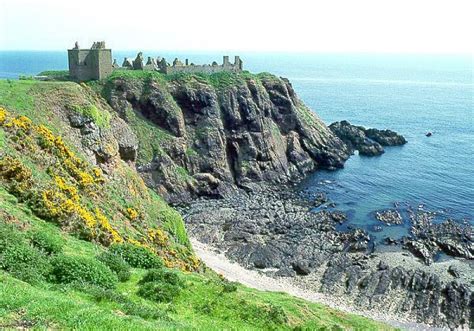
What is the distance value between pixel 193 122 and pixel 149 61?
18.1 m

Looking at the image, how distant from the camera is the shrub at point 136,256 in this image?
2931 centimetres

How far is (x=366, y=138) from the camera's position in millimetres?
127188

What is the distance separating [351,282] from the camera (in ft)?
185

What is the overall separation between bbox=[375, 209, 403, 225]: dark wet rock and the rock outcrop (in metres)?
41.8

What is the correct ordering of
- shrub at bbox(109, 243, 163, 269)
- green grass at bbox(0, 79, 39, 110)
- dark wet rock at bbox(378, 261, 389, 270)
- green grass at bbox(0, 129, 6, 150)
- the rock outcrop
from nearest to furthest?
1. shrub at bbox(109, 243, 163, 269)
2. green grass at bbox(0, 129, 6, 150)
3. green grass at bbox(0, 79, 39, 110)
4. dark wet rock at bbox(378, 261, 389, 270)
5. the rock outcrop

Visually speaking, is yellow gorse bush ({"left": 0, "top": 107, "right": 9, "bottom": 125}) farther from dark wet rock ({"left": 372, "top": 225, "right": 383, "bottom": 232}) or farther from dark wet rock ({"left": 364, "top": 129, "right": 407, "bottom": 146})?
dark wet rock ({"left": 364, "top": 129, "right": 407, "bottom": 146})

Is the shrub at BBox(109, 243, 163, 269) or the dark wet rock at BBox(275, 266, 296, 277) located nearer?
the shrub at BBox(109, 243, 163, 269)

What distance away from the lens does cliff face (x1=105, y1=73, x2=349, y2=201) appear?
86.3 m

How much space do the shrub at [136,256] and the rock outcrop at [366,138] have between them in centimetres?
9666

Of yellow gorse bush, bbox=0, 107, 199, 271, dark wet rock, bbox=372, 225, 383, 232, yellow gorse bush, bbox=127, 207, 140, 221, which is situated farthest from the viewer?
dark wet rock, bbox=372, 225, 383, 232

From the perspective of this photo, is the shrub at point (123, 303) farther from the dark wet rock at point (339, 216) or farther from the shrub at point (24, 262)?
the dark wet rock at point (339, 216)

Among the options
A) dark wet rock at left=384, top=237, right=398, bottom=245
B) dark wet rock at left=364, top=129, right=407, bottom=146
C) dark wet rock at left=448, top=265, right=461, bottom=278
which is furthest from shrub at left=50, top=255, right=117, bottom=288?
dark wet rock at left=364, top=129, right=407, bottom=146

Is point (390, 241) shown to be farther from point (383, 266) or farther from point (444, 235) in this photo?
point (444, 235)

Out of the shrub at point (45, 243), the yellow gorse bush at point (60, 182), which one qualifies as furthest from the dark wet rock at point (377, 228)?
the shrub at point (45, 243)
